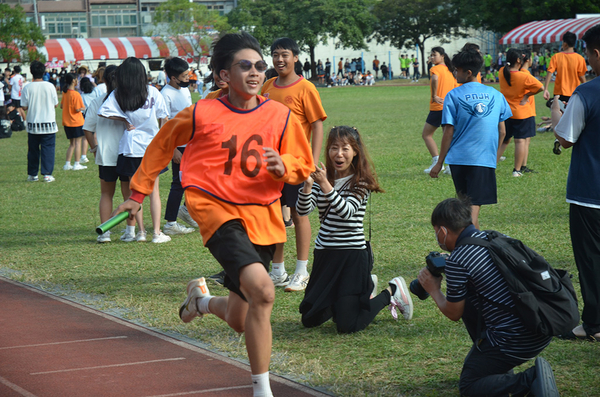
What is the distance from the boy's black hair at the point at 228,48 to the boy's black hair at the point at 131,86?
373 cm

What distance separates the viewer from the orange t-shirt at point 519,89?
10711 mm

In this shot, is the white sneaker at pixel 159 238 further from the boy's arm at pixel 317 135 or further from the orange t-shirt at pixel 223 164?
the orange t-shirt at pixel 223 164

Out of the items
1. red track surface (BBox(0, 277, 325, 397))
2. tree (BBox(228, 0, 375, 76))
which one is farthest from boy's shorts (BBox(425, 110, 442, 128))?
tree (BBox(228, 0, 375, 76))

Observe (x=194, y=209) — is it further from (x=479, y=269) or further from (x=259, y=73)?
(x=479, y=269)

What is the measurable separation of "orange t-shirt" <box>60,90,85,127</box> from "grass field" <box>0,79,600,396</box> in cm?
100

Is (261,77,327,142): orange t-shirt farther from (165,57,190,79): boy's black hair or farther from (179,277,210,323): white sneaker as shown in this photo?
(165,57,190,79): boy's black hair

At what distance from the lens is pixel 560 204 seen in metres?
Answer: 8.77

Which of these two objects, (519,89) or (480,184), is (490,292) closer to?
(480,184)

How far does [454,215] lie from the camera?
362 cm

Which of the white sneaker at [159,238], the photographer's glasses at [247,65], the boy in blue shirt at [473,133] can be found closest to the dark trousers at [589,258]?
the boy in blue shirt at [473,133]

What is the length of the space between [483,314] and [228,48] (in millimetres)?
1964

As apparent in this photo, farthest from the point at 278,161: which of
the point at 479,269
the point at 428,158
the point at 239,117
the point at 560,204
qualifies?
the point at 428,158

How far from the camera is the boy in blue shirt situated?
6074 millimetres

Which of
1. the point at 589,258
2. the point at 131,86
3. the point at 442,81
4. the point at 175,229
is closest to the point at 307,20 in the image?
the point at 442,81
